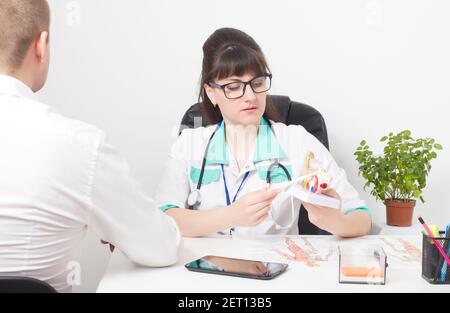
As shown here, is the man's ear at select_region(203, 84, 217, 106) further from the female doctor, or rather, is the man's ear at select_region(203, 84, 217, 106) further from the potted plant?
the potted plant

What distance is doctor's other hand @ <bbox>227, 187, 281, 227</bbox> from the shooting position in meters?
1.54

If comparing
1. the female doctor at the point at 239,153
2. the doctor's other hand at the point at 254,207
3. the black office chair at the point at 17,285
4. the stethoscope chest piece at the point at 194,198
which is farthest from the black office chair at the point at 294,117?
the black office chair at the point at 17,285

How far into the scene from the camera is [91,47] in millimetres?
2564

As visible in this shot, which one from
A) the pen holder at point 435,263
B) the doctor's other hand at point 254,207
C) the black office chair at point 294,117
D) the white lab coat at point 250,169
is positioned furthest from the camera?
the black office chair at point 294,117

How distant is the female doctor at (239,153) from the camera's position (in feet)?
6.18

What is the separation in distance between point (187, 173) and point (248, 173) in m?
0.22

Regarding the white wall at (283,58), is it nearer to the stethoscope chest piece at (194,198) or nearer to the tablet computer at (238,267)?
the stethoscope chest piece at (194,198)

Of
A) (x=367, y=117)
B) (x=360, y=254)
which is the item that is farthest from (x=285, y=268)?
(x=367, y=117)

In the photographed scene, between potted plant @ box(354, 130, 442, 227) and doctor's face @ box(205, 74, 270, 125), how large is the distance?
2.11ft

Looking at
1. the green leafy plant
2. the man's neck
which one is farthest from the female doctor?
the man's neck

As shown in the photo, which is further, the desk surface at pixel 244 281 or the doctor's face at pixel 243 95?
the doctor's face at pixel 243 95

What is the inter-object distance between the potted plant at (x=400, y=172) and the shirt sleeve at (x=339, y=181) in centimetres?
35

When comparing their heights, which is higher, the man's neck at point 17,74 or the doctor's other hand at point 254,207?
the man's neck at point 17,74

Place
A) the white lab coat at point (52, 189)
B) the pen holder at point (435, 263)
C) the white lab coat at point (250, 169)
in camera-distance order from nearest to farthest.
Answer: the white lab coat at point (52, 189) → the pen holder at point (435, 263) → the white lab coat at point (250, 169)
